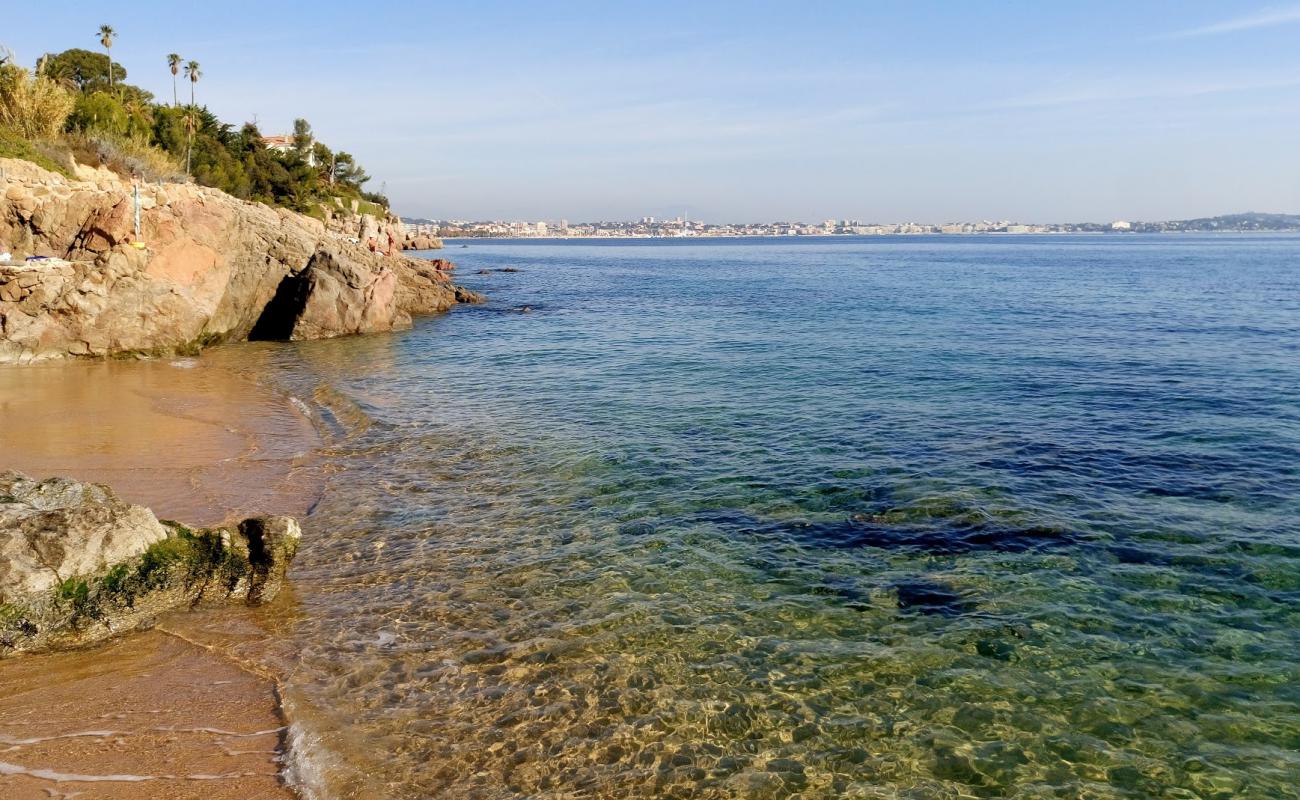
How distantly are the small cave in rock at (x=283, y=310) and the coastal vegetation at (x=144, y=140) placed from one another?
969 cm

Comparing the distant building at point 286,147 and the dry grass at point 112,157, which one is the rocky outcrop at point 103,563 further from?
the distant building at point 286,147

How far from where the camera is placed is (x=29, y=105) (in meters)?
37.1

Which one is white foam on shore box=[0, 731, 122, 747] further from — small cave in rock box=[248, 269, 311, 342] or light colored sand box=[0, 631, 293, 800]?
small cave in rock box=[248, 269, 311, 342]

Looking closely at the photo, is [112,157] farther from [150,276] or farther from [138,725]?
[138,725]

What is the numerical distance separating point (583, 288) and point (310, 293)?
3131 cm

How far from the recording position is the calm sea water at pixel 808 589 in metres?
7.09

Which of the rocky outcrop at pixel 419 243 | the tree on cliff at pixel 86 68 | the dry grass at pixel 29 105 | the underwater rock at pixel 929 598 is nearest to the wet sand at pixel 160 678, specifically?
the underwater rock at pixel 929 598

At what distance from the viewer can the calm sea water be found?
7.09 m

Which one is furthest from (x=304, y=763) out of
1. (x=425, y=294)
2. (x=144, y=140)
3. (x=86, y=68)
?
(x=86, y=68)

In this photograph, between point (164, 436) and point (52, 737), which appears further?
point (164, 436)

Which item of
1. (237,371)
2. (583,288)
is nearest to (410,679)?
(237,371)

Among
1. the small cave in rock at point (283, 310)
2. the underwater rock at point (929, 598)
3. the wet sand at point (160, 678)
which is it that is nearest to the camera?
the wet sand at point (160, 678)

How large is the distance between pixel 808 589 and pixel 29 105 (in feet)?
139

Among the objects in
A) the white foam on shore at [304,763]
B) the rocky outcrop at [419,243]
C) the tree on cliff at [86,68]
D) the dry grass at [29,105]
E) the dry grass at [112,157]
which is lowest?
the white foam on shore at [304,763]
